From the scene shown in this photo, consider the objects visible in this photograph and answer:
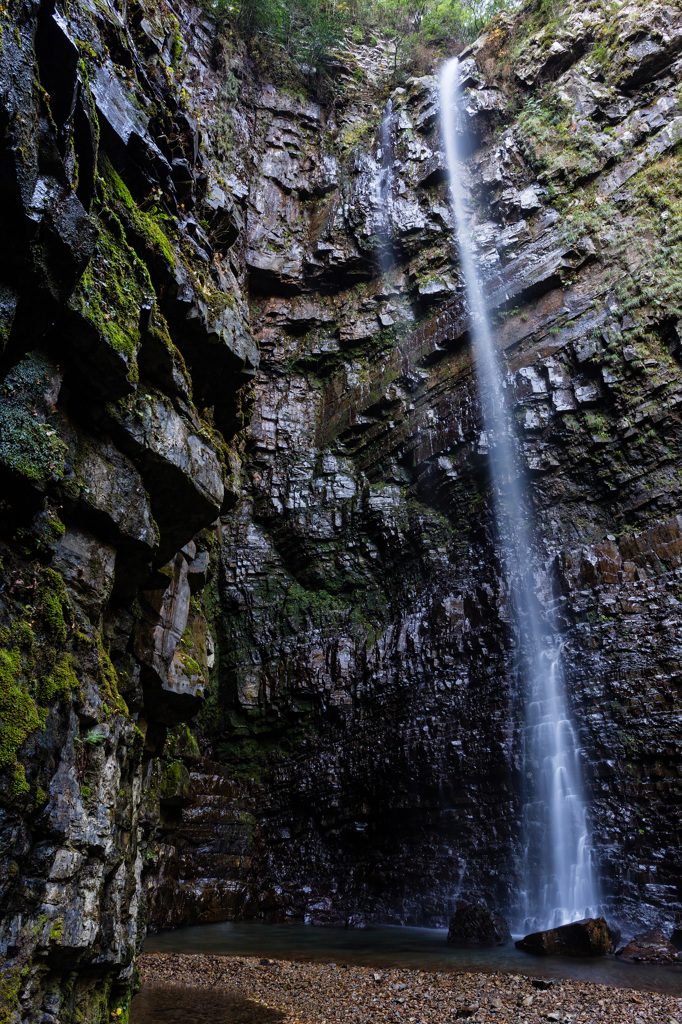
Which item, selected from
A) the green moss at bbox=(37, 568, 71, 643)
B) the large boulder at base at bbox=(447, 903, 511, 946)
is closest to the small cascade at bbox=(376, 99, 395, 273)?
the large boulder at base at bbox=(447, 903, 511, 946)

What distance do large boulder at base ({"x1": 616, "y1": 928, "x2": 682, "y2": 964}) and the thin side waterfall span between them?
1792mm

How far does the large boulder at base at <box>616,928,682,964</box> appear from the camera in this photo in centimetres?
902

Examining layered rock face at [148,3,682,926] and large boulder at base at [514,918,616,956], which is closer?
large boulder at base at [514,918,616,956]

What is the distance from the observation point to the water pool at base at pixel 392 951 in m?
8.27

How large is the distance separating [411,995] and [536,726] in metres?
6.87

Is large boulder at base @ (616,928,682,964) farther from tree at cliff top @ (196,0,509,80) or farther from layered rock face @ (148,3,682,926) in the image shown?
tree at cliff top @ (196,0,509,80)

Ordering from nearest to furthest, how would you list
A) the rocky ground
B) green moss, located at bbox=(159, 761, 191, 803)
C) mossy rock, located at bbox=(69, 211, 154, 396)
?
mossy rock, located at bbox=(69, 211, 154, 396), the rocky ground, green moss, located at bbox=(159, 761, 191, 803)

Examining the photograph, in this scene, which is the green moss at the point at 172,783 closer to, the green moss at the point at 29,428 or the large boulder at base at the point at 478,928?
the large boulder at base at the point at 478,928

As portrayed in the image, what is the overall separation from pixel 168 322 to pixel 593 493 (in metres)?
11.7

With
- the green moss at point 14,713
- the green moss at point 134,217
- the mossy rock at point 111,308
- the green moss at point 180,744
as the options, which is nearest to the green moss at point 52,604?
the green moss at point 14,713

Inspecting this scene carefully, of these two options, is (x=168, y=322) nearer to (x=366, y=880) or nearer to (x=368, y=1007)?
(x=368, y=1007)

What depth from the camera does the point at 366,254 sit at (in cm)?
2106

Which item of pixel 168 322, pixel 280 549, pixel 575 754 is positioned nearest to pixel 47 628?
pixel 168 322

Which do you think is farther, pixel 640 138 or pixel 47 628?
pixel 640 138
